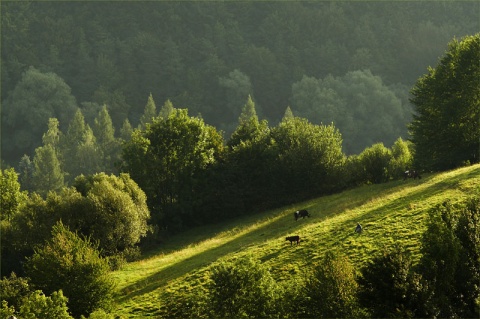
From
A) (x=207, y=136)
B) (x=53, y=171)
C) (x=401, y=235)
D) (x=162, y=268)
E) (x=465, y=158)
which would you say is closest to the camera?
(x=401, y=235)

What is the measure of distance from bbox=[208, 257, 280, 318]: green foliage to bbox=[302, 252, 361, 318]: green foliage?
→ 7.87 feet

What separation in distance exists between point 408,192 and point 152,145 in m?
45.4

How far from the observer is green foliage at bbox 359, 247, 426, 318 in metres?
26.5

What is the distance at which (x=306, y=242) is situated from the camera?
4306 centimetres

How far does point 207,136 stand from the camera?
87062 mm

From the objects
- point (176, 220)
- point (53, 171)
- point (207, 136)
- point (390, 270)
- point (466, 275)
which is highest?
point (53, 171)

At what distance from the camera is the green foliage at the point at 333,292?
27.7 meters

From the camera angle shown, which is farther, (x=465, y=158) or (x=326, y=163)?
(x=326, y=163)

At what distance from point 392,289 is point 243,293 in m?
8.38

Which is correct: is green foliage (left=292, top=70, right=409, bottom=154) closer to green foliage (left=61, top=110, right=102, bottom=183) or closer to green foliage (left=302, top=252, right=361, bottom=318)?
green foliage (left=61, top=110, right=102, bottom=183)

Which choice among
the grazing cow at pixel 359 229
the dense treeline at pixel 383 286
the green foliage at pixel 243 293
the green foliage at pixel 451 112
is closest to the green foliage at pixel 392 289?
the dense treeline at pixel 383 286

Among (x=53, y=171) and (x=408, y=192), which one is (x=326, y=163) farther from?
(x=53, y=171)

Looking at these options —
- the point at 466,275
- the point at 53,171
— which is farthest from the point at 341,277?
the point at 53,171

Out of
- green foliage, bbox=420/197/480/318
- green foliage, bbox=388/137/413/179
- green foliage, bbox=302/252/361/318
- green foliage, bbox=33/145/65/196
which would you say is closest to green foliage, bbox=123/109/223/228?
green foliage, bbox=388/137/413/179
